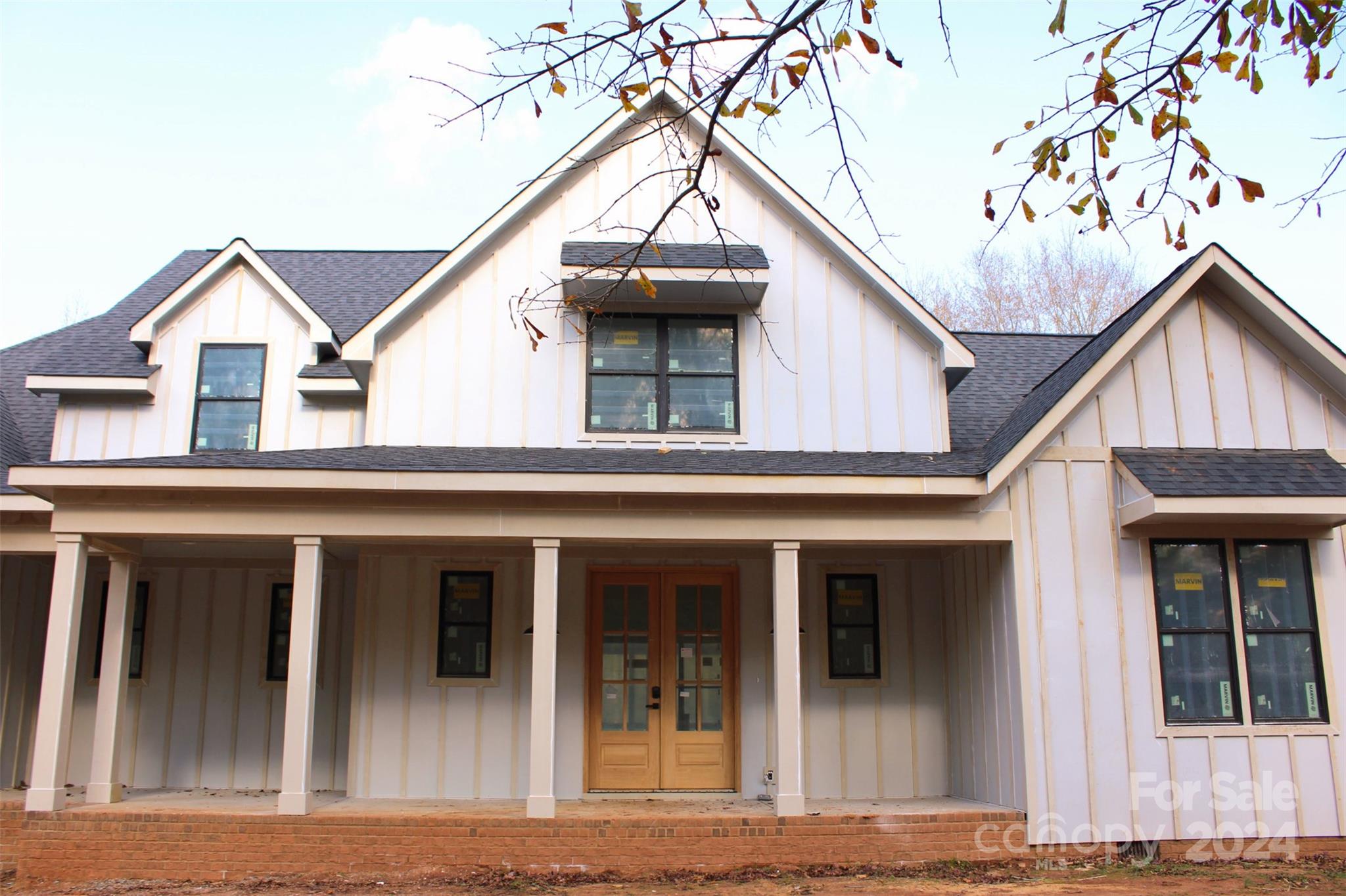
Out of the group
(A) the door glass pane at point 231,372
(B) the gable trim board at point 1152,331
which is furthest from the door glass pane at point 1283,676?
(A) the door glass pane at point 231,372

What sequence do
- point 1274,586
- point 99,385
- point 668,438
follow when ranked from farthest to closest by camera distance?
1. point 99,385
2. point 668,438
3. point 1274,586

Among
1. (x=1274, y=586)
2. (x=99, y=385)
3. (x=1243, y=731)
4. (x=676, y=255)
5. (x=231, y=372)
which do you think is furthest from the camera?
(x=231, y=372)

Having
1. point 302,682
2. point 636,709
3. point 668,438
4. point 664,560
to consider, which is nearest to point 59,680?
point 302,682

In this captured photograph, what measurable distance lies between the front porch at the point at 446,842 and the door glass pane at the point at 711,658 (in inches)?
90.1

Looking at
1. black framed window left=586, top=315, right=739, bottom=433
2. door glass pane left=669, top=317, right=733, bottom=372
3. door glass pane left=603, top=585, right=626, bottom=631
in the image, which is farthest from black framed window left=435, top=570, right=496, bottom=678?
door glass pane left=669, top=317, right=733, bottom=372

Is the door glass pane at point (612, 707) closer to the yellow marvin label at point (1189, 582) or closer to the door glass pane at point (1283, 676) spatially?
the yellow marvin label at point (1189, 582)

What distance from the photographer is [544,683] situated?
969 centimetres

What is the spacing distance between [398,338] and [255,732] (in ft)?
16.1

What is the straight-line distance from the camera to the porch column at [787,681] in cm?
945

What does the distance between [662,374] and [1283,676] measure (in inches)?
264

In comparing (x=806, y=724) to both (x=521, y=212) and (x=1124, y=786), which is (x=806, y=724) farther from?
(x=521, y=212)

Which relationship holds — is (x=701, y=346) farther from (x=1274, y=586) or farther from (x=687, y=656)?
(x=1274, y=586)

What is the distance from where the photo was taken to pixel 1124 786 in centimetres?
955

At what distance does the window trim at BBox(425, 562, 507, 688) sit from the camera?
11328 mm
